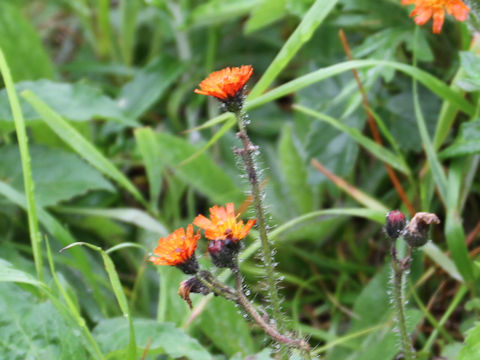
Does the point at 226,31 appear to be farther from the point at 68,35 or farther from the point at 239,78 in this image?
the point at 239,78

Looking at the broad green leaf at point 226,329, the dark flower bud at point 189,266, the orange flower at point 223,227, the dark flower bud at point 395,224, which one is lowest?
the broad green leaf at point 226,329

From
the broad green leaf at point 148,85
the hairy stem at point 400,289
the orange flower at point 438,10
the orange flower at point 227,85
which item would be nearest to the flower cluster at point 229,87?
the orange flower at point 227,85

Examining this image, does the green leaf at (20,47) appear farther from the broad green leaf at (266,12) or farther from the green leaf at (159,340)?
the green leaf at (159,340)

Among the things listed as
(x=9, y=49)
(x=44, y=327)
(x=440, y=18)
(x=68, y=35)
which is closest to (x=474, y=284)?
(x=440, y=18)

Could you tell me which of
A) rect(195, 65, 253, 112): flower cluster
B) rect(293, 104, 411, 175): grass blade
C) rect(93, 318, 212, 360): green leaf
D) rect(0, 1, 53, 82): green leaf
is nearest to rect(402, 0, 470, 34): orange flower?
rect(293, 104, 411, 175): grass blade

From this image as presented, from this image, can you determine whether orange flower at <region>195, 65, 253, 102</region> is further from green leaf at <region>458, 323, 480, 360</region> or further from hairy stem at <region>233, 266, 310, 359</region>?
green leaf at <region>458, 323, 480, 360</region>

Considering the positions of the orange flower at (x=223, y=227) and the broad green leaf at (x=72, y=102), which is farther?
the broad green leaf at (x=72, y=102)

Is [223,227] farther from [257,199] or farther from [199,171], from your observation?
[199,171]
